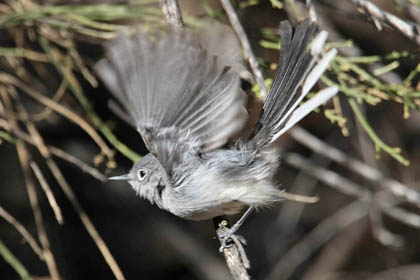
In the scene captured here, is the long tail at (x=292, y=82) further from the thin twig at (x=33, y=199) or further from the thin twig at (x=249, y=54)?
the thin twig at (x=33, y=199)

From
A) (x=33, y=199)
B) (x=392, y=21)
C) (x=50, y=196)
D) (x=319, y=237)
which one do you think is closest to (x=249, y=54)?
(x=392, y=21)

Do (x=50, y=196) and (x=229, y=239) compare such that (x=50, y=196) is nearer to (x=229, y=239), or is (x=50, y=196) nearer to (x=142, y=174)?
(x=142, y=174)

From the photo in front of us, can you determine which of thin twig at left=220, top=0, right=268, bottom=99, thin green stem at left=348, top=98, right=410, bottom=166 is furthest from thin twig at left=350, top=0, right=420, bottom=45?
thin twig at left=220, top=0, right=268, bottom=99

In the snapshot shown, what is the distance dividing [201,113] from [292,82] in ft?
1.16

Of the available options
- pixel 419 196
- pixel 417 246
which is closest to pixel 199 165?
pixel 419 196

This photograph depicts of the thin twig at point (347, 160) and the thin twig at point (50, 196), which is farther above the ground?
the thin twig at point (50, 196)

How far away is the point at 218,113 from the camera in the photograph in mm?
1727

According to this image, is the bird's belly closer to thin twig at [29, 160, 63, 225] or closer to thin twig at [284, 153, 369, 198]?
thin twig at [29, 160, 63, 225]

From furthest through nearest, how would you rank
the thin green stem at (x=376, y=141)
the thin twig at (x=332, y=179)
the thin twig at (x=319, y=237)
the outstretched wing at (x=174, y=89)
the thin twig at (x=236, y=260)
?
the thin twig at (x=319, y=237) → the thin twig at (x=332, y=179) → the thin green stem at (x=376, y=141) → the thin twig at (x=236, y=260) → the outstretched wing at (x=174, y=89)

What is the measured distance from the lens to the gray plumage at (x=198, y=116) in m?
1.63

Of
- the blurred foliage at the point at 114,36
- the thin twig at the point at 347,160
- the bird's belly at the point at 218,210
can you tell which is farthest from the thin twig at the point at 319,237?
the bird's belly at the point at 218,210

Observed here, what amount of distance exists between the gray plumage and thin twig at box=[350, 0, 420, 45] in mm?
208

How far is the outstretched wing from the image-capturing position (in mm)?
1604

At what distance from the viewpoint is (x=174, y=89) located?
1687 mm
